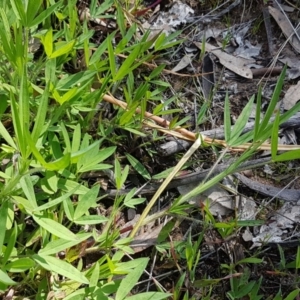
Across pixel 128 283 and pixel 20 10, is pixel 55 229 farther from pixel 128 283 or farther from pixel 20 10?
pixel 20 10

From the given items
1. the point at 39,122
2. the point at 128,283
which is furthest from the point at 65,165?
the point at 128,283

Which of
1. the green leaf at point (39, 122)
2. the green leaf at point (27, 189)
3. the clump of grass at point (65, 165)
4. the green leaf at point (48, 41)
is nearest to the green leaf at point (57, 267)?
the clump of grass at point (65, 165)

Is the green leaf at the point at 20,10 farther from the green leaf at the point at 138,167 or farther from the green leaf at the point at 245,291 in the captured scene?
the green leaf at the point at 245,291

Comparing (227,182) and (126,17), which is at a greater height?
(126,17)

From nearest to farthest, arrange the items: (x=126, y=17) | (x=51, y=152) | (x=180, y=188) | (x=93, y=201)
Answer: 1. (x=93, y=201)
2. (x=51, y=152)
3. (x=180, y=188)
4. (x=126, y=17)

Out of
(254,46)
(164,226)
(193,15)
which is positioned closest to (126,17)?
(193,15)

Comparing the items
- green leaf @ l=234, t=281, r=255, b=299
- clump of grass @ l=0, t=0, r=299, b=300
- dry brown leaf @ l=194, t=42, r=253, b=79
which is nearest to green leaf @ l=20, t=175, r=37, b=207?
clump of grass @ l=0, t=0, r=299, b=300

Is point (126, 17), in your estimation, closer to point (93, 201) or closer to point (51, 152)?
point (51, 152)
